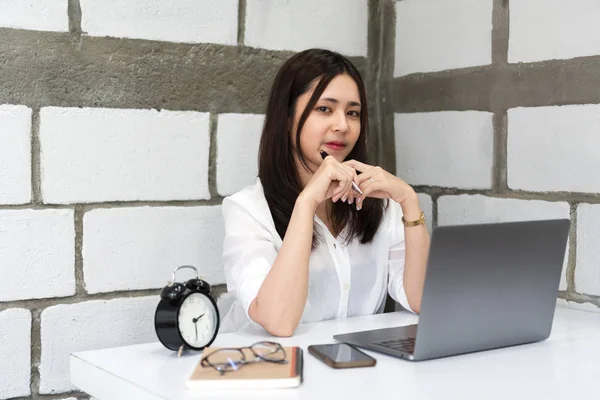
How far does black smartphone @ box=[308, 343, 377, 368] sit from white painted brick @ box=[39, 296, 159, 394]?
3.04ft

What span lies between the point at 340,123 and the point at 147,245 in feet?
2.26

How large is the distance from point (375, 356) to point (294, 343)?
0.22 metres

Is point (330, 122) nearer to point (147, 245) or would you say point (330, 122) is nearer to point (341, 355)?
point (147, 245)

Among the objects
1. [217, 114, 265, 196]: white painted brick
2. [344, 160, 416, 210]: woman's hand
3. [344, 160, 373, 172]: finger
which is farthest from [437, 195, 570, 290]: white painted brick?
[217, 114, 265, 196]: white painted brick

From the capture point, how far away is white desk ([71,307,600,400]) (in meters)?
1.31

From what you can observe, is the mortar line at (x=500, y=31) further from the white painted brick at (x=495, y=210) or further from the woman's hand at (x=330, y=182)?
the woman's hand at (x=330, y=182)

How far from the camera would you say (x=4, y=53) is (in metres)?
2.12

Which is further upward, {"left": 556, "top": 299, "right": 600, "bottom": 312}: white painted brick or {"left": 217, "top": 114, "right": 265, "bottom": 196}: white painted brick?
{"left": 217, "top": 114, "right": 265, "bottom": 196}: white painted brick

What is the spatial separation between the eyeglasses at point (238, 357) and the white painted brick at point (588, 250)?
1076mm

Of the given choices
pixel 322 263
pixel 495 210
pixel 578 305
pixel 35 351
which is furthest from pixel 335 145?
pixel 35 351

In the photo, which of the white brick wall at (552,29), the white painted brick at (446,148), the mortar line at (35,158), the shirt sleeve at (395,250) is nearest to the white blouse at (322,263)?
the shirt sleeve at (395,250)

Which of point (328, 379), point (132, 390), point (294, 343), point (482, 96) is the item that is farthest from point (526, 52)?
point (132, 390)

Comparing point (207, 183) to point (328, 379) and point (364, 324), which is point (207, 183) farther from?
point (328, 379)

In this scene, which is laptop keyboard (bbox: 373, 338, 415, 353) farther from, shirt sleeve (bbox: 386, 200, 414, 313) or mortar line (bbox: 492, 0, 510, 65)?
Answer: mortar line (bbox: 492, 0, 510, 65)
